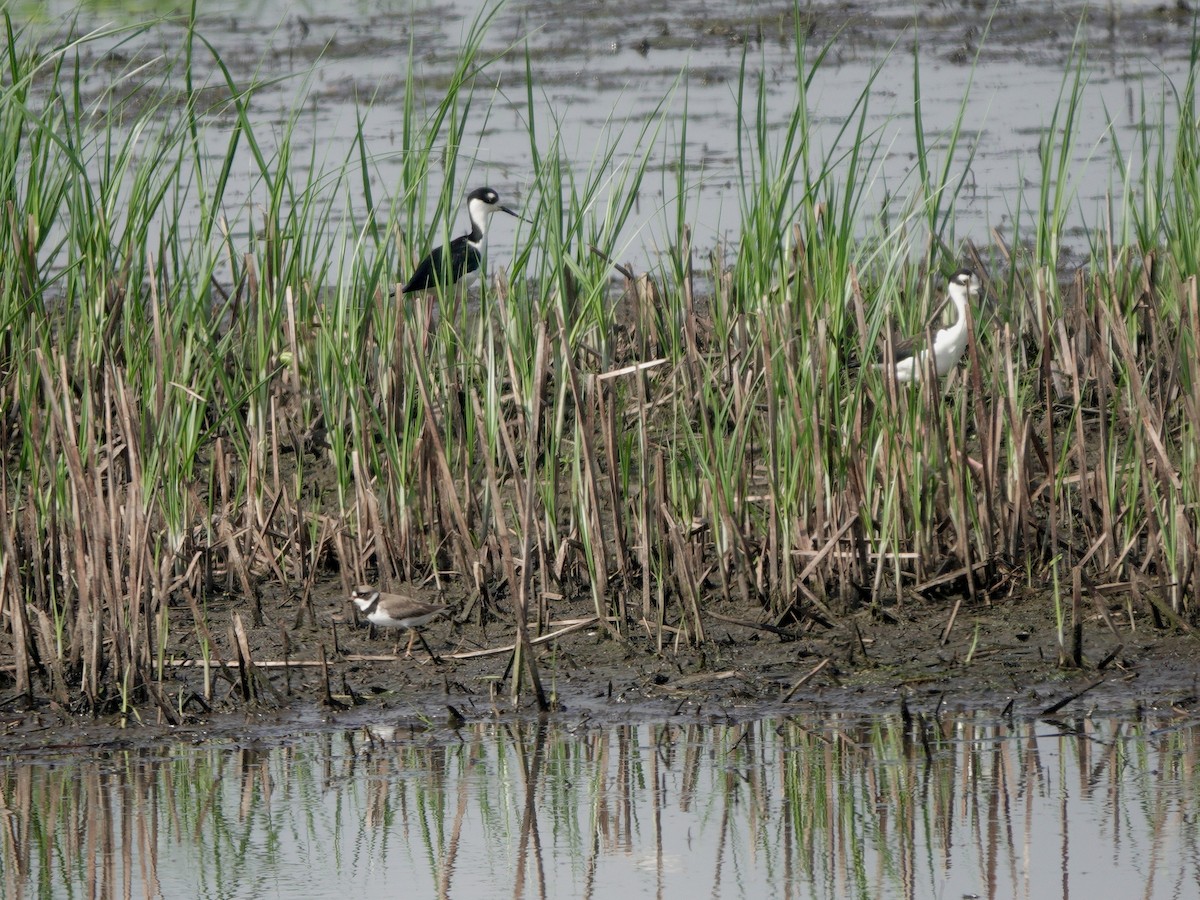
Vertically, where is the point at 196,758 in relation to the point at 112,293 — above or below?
below

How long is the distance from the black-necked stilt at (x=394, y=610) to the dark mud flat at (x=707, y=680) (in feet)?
0.26

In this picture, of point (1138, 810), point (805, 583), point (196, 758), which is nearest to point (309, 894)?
point (196, 758)

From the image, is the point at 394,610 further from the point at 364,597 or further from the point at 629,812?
the point at 629,812

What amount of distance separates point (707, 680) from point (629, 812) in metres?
0.99

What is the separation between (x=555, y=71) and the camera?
51.3ft

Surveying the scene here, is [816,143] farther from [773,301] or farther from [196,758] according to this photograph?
[196,758]

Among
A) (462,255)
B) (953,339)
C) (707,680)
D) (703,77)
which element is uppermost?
(703,77)

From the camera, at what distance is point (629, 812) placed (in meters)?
4.20

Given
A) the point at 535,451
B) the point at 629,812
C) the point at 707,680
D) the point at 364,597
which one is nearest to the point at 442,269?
the point at 364,597

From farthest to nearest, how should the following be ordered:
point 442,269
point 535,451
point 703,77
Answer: point 703,77, point 442,269, point 535,451

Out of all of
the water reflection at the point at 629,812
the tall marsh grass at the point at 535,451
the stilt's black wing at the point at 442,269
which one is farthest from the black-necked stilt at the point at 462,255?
the water reflection at the point at 629,812

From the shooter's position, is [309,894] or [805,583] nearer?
[309,894]

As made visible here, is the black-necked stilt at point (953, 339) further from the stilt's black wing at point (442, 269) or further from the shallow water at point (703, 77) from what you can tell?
the shallow water at point (703, 77)

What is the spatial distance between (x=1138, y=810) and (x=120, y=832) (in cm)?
223
